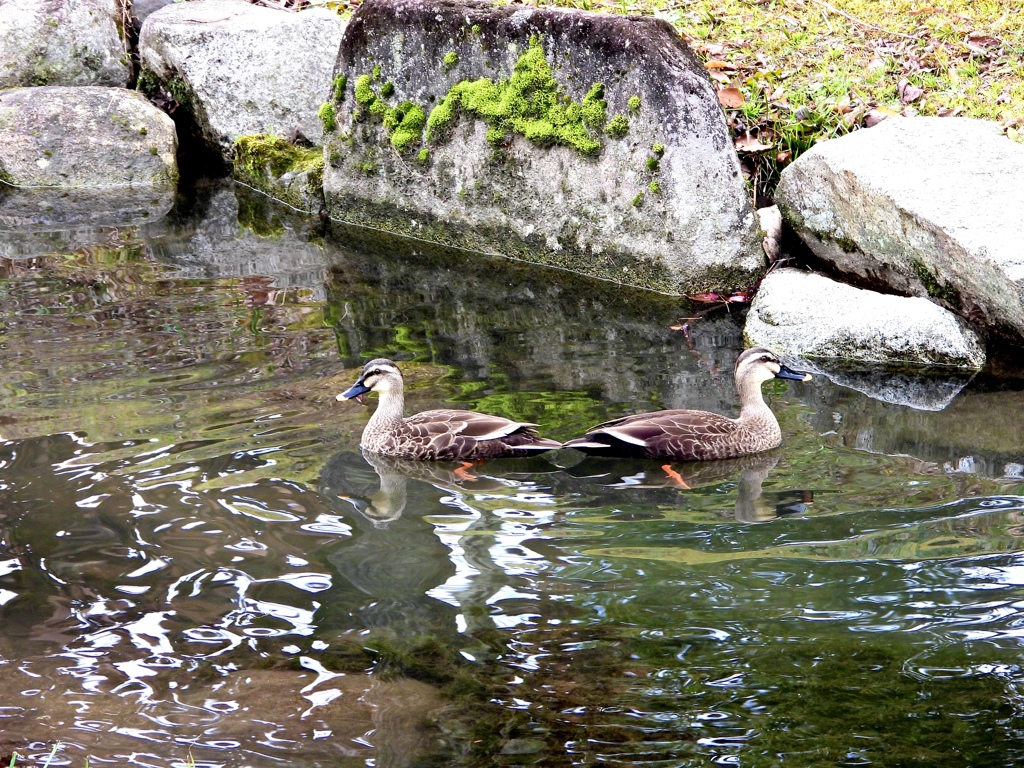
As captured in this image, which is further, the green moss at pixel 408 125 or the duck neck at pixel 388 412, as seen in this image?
the green moss at pixel 408 125

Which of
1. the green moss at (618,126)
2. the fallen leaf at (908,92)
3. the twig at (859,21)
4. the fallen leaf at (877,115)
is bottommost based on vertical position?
the green moss at (618,126)

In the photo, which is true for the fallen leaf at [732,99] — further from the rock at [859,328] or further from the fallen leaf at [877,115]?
the rock at [859,328]

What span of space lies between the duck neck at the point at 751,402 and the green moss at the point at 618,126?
3.01 m

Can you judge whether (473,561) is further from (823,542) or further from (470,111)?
(470,111)

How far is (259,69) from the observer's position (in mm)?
12742

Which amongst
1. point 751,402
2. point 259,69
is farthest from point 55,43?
point 751,402

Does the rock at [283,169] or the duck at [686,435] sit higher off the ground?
the rock at [283,169]

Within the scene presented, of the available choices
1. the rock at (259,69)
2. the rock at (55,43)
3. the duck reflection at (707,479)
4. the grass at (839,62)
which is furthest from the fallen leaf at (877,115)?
the rock at (55,43)

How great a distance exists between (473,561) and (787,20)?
334 inches

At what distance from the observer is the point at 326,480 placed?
6.15 metres

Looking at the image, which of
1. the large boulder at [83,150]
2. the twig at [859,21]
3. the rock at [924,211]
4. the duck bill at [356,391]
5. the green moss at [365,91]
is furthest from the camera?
the large boulder at [83,150]

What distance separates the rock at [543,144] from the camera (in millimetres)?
8961

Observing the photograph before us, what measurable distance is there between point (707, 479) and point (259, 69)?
27.9ft

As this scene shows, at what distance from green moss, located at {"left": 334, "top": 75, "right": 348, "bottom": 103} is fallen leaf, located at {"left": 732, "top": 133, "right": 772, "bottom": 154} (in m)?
3.65
